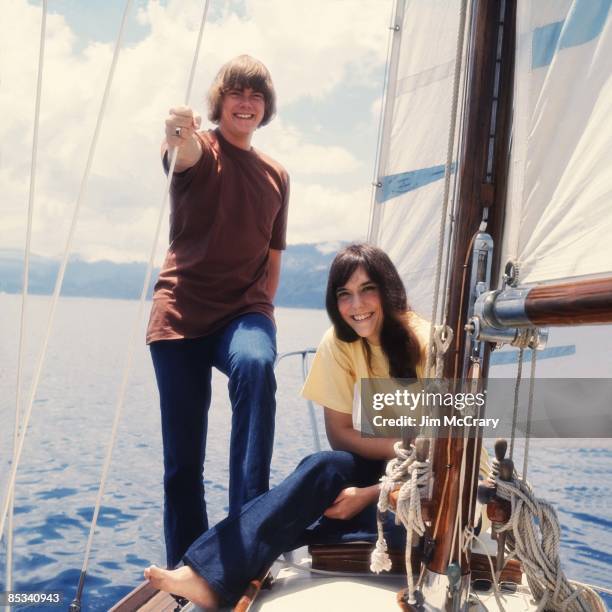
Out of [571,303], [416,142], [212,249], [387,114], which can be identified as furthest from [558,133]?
[387,114]

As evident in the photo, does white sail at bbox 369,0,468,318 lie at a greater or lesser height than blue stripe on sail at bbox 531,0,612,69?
greater

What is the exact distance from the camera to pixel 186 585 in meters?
1.41

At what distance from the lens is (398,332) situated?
190cm

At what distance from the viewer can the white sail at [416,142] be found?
301cm

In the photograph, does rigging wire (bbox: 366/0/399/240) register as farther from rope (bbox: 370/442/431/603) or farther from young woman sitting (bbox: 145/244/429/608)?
rope (bbox: 370/442/431/603)

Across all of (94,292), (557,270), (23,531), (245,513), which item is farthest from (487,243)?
Answer: (94,292)

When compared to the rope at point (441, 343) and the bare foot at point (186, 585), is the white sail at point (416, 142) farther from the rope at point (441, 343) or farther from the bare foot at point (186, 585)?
the bare foot at point (186, 585)

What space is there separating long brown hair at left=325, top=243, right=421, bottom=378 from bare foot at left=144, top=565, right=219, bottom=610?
78cm

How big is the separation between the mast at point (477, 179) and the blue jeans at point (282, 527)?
36 cm

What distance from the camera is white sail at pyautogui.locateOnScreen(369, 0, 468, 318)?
3.01 m

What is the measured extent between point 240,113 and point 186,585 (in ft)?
4.36

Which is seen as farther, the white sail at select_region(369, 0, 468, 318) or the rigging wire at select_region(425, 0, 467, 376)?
the white sail at select_region(369, 0, 468, 318)

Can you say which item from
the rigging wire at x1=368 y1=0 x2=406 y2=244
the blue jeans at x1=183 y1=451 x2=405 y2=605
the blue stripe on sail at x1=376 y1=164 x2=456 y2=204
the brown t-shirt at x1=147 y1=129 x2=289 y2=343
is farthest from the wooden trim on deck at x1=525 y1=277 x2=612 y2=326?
the rigging wire at x1=368 y1=0 x2=406 y2=244

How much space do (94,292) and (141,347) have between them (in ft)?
217
